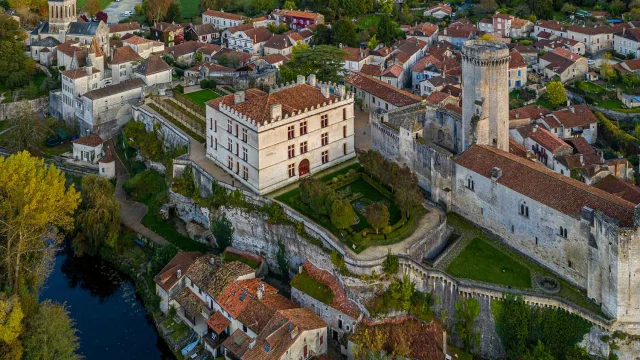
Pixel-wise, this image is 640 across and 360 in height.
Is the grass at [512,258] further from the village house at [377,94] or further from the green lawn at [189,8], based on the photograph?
the green lawn at [189,8]

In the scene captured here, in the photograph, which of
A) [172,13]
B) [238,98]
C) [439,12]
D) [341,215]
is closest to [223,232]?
[238,98]

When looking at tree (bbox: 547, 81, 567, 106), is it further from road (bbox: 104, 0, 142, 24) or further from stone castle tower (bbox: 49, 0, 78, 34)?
road (bbox: 104, 0, 142, 24)

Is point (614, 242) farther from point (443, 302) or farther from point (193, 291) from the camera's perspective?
point (193, 291)

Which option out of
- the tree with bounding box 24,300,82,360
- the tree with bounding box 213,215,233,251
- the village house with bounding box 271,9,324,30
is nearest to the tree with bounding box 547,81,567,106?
the village house with bounding box 271,9,324,30

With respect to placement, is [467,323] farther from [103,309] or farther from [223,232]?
[103,309]

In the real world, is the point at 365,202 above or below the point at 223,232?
above

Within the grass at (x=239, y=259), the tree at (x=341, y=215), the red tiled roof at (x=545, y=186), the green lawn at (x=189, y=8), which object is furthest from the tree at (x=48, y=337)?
the green lawn at (x=189, y=8)
